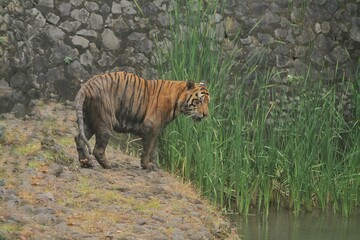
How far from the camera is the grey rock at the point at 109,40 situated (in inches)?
507

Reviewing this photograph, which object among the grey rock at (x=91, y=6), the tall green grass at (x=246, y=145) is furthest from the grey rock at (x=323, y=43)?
the grey rock at (x=91, y=6)

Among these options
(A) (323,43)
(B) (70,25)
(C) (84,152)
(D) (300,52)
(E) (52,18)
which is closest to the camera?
(C) (84,152)

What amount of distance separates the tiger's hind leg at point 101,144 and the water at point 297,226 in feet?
4.87

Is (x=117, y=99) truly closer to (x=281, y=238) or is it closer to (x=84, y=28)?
(x=281, y=238)

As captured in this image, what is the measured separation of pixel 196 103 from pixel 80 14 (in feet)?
11.1

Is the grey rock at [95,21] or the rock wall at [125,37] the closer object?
the rock wall at [125,37]

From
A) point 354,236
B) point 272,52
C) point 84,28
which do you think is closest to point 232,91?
point 272,52

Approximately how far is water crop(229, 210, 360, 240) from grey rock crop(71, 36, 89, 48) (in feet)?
9.10

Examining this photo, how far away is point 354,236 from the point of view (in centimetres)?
1098

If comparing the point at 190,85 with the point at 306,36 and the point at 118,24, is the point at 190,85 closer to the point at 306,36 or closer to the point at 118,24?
the point at 118,24

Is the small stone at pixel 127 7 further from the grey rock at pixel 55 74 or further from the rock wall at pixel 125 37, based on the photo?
the grey rock at pixel 55 74

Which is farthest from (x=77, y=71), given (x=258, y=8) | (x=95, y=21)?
(x=258, y=8)

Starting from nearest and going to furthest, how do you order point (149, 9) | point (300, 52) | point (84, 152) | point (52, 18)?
point (84, 152) < point (52, 18) < point (149, 9) < point (300, 52)

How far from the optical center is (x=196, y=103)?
32.3 feet
